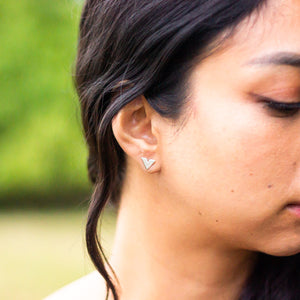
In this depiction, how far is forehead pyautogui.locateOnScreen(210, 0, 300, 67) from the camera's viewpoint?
182 centimetres

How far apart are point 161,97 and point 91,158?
73 cm

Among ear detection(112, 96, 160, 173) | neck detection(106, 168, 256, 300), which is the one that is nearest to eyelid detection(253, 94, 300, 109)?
ear detection(112, 96, 160, 173)

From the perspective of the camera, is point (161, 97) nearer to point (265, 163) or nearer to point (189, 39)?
point (189, 39)

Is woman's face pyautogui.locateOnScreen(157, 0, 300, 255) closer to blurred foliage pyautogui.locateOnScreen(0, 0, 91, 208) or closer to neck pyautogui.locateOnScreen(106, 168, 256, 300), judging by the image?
neck pyautogui.locateOnScreen(106, 168, 256, 300)

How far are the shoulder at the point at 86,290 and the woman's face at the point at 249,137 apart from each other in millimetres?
667

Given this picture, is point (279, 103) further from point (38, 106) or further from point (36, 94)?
point (36, 94)

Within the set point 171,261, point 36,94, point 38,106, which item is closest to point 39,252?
point 38,106

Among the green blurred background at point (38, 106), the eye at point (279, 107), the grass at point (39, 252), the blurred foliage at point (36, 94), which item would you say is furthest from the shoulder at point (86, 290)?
the blurred foliage at point (36, 94)

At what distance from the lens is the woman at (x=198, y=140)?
1.84 m

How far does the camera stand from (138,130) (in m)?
2.09

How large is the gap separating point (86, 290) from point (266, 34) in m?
1.29

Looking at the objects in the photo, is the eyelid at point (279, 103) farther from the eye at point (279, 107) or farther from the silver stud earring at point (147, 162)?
the silver stud earring at point (147, 162)

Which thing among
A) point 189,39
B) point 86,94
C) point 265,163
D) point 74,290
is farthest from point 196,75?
point 74,290

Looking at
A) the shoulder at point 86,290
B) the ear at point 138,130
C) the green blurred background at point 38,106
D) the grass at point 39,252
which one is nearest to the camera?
the ear at point 138,130
